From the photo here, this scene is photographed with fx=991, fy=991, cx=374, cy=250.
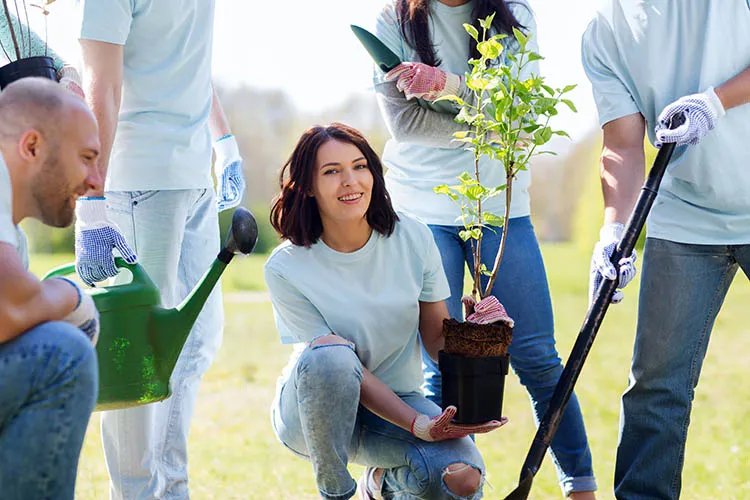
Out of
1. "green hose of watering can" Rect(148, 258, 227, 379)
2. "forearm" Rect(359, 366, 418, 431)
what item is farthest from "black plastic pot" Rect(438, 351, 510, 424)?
"green hose of watering can" Rect(148, 258, 227, 379)

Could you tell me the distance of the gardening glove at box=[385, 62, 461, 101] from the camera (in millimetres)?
2510

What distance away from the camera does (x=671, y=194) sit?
250 cm

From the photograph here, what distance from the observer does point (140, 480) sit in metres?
2.67

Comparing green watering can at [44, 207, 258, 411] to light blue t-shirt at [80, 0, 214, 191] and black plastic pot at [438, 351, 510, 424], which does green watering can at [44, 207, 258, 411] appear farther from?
black plastic pot at [438, 351, 510, 424]

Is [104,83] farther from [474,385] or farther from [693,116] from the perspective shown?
[693,116]

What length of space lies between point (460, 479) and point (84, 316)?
0.97 m

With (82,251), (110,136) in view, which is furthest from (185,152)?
(82,251)

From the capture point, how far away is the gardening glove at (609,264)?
7.61 ft

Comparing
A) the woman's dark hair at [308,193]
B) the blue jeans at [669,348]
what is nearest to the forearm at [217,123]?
the woman's dark hair at [308,193]

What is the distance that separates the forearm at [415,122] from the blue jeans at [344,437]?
666 millimetres

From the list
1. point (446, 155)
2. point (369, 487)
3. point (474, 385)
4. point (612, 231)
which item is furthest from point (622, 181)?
point (369, 487)

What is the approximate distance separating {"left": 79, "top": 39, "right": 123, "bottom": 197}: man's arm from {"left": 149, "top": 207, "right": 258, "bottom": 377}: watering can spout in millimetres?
340

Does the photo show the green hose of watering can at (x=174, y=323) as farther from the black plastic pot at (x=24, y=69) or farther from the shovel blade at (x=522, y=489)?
the shovel blade at (x=522, y=489)

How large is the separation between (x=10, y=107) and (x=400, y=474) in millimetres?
1242
